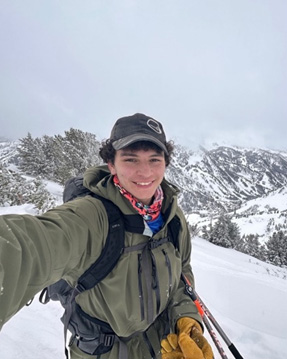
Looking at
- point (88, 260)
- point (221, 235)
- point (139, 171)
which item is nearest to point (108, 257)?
point (88, 260)

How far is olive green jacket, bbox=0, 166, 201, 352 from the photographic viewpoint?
835 millimetres

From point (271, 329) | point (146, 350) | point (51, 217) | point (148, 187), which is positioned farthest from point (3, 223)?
point (271, 329)

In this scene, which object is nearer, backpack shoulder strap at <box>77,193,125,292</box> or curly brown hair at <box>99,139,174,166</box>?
backpack shoulder strap at <box>77,193,125,292</box>

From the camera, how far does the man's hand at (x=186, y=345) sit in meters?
1.37

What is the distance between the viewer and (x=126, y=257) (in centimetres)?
137

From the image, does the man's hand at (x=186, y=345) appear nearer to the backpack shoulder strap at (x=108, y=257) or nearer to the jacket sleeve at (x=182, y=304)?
the jacket sleeve at (x=182, y=304)

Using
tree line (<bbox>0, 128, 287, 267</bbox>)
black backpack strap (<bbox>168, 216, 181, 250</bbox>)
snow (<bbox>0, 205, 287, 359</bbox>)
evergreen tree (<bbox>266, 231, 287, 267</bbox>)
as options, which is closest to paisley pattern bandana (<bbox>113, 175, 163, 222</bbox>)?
black backpack strap (<bbox>168, 216, 181, 250</bbox>)

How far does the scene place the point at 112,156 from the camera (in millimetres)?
1783

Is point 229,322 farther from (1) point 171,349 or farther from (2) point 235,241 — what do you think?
(2) point 235,241

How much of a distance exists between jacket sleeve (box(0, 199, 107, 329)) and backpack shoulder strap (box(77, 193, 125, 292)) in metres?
0.05

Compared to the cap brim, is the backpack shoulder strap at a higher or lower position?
lower

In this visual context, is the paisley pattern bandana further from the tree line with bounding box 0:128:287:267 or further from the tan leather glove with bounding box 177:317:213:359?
Answer: the tree line with bounding box 0:128:287:267

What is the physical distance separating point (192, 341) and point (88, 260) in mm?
884

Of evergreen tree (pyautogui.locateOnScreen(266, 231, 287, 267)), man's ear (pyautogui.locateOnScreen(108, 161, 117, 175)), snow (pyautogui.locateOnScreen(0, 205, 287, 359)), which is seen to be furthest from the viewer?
evergreen tree (pyautogui.locateOnScreen(266, 231, 287, 267))
